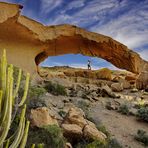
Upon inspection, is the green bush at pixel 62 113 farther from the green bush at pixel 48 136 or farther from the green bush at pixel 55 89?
the green bush at pixel 55 89

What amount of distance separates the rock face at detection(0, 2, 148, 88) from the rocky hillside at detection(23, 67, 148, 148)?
5.42 ft

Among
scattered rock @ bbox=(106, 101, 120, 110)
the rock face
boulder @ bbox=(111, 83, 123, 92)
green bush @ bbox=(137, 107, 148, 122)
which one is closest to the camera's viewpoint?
green bush @ bbox=(137, 107, 148, 122)

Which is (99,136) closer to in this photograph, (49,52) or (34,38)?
(34,38)

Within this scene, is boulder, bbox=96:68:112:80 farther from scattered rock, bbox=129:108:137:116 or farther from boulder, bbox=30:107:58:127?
boulder, bbox=30:107:58:127

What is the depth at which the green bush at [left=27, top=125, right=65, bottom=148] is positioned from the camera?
7.66 metres

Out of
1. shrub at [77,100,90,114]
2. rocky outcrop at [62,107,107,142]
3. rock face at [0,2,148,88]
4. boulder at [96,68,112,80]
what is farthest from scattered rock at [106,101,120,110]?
boulder at [96,68,112,80]

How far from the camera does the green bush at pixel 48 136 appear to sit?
7.66m

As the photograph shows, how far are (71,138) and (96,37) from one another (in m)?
11.2

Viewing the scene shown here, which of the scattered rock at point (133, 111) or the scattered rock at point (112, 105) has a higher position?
the scattered rock at point (112, 105)

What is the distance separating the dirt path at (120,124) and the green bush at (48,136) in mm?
3233

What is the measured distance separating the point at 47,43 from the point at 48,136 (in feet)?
35.8

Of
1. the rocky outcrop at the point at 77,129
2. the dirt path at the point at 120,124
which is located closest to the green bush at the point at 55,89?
the dirt path at the point at 120,124

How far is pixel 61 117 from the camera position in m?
10.2

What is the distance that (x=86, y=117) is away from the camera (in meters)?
11.5
